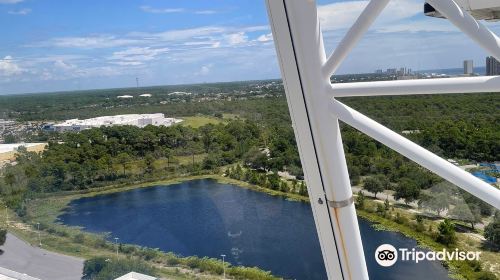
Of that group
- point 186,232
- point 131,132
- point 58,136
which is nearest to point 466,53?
point 131,132

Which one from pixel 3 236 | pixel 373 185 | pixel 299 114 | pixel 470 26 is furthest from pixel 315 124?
pixel 3 236

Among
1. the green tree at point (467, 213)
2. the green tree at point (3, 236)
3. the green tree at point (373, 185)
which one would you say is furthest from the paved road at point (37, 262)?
the green tree at point (467, 213)

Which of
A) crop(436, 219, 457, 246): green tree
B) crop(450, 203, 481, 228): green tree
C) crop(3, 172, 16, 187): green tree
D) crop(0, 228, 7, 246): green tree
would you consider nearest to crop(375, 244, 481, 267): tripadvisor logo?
crop(436, 219, 457, 246): green tree

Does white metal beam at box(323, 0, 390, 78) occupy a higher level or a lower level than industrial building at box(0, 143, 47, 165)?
higher

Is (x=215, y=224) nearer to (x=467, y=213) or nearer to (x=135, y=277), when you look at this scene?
(x=135, y=277)

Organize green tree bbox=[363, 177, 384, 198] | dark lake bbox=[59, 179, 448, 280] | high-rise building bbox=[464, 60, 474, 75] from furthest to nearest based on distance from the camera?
1. dark lake bbox=[59, 179, 448, 280]
2. green tree bbox=[363, 177, 384, 198]
3. high-rise building bbox=[464, 60, 474, 75]

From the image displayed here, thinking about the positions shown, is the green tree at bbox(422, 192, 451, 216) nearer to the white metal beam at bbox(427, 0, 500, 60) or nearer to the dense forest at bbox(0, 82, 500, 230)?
the dense forest at bbox(0, 82, 500, 230)
